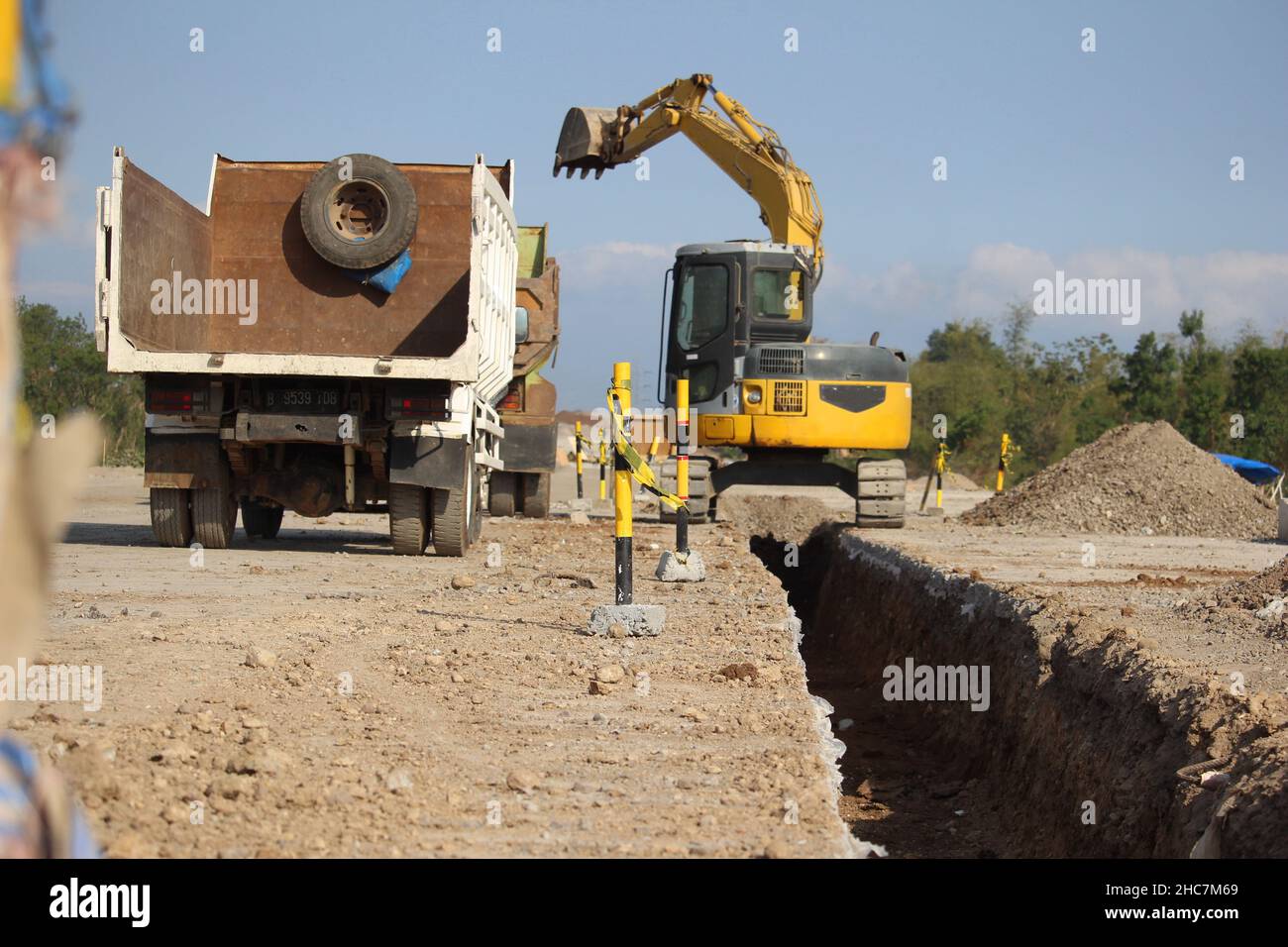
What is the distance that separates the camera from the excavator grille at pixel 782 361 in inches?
657

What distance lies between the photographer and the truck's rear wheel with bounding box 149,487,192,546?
11922mm

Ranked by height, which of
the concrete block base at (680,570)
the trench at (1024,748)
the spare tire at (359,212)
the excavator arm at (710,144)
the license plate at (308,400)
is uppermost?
the excavator arm at (710,144)

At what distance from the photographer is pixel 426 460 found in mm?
11516

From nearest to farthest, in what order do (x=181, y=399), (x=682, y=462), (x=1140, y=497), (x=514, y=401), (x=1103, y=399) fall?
1. (x=682, y=462)
2. (x=181, y=399)
3. (x=514, y=401)
4. (x=1140, y=497)
5. (x=1103, y=399)

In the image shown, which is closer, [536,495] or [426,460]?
[426,460]

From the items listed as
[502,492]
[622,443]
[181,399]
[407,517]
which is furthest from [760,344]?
[622,443]

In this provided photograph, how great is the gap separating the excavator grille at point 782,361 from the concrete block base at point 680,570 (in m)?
6.46

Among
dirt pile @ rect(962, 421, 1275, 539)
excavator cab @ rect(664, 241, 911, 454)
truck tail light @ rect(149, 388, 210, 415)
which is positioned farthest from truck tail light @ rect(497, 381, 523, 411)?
dirt pile @ rect(962, 421, 1275, 539)

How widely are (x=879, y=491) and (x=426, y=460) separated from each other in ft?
24.4

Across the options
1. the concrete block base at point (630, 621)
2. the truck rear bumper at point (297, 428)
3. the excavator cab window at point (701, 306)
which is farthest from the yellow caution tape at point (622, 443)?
the excavator cab window at point (701, 306)

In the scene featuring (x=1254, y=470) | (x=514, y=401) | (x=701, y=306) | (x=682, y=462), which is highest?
(x=701, y=306)

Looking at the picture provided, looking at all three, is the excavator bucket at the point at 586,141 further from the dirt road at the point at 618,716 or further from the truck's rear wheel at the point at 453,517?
the dirt road at the point at 618,716

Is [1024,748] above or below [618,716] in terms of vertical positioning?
below

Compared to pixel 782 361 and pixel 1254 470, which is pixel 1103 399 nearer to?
pixel 1254 470
